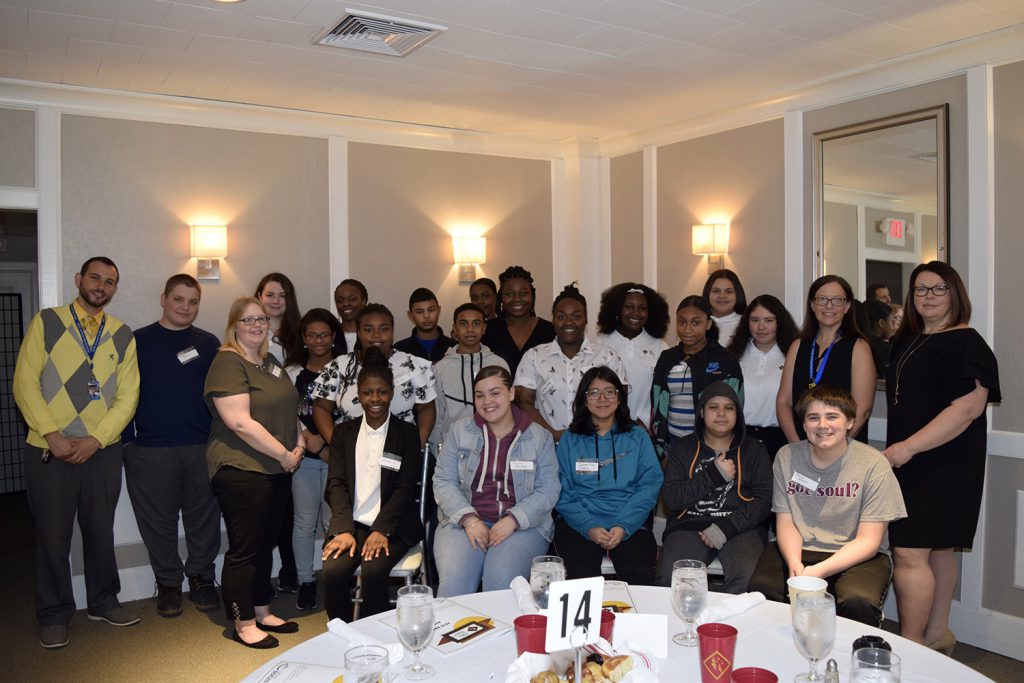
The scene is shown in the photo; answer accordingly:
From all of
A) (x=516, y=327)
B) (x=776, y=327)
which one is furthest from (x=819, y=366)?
(x=516, y=327)

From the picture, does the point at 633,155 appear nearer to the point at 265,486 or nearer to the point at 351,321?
the point at 351,321

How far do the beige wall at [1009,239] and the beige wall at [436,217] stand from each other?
10.5ft

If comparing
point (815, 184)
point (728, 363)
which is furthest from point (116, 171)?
point (815, 184)

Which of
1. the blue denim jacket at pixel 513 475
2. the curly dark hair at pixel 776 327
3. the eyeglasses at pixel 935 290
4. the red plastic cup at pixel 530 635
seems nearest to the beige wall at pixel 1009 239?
the eyeglasses at pixel 935 290

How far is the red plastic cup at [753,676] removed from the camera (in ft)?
5.13

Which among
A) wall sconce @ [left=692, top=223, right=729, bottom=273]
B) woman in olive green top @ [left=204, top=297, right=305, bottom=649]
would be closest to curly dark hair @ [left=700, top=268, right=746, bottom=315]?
wall sconce @ [left=692, top=223, right=729, bottom=273]

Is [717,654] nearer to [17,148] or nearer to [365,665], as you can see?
[365,665]

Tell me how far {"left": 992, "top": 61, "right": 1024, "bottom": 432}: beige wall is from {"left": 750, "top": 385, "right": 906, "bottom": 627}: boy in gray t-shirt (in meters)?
1.32

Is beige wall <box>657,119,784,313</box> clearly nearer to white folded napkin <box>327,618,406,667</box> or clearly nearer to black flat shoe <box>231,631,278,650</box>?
black flat shoe <box>231,631,278,650</box>

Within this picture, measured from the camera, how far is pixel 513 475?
3.56 m

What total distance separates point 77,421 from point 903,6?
4.36 m

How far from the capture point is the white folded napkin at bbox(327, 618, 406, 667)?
1848 millimetres

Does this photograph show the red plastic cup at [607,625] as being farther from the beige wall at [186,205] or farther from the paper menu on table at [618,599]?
the beige wall at [186,205]

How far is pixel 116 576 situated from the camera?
14.4 feet
